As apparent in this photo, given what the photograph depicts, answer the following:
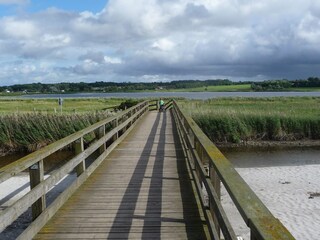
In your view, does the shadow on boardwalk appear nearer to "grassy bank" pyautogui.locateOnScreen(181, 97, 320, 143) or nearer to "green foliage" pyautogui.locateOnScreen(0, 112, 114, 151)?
"green foliage" pyautogui.locateOnScreen(0, 112, 114, 151)

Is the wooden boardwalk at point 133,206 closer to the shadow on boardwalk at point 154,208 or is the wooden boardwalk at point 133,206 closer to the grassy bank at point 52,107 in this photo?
the shadow on boardwalk at point 154,208

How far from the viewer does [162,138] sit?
14781 millimetres

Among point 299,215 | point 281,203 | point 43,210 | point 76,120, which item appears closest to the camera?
point 43,210

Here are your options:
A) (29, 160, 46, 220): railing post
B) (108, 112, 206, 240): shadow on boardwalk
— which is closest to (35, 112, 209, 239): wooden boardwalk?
(108, 112, 206, 240): shadow on boardwalk

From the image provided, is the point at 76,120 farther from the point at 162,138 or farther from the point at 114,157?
the point at 114,157

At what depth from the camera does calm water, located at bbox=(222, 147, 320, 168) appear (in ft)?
63.1

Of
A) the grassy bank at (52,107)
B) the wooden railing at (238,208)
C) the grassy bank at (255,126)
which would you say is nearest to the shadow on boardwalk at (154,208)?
the wooden railing at (238,208)

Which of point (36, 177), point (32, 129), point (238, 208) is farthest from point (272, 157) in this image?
point (238, 208)

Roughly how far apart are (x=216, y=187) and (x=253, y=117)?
2265 cm

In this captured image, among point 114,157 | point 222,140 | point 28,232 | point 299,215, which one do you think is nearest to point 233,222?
point 299,215

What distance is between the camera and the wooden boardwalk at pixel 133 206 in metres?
4.75

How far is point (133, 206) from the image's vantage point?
5.85m

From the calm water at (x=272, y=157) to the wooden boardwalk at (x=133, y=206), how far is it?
34.7 feet

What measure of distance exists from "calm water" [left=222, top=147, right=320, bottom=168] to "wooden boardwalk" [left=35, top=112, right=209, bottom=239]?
416 inches
